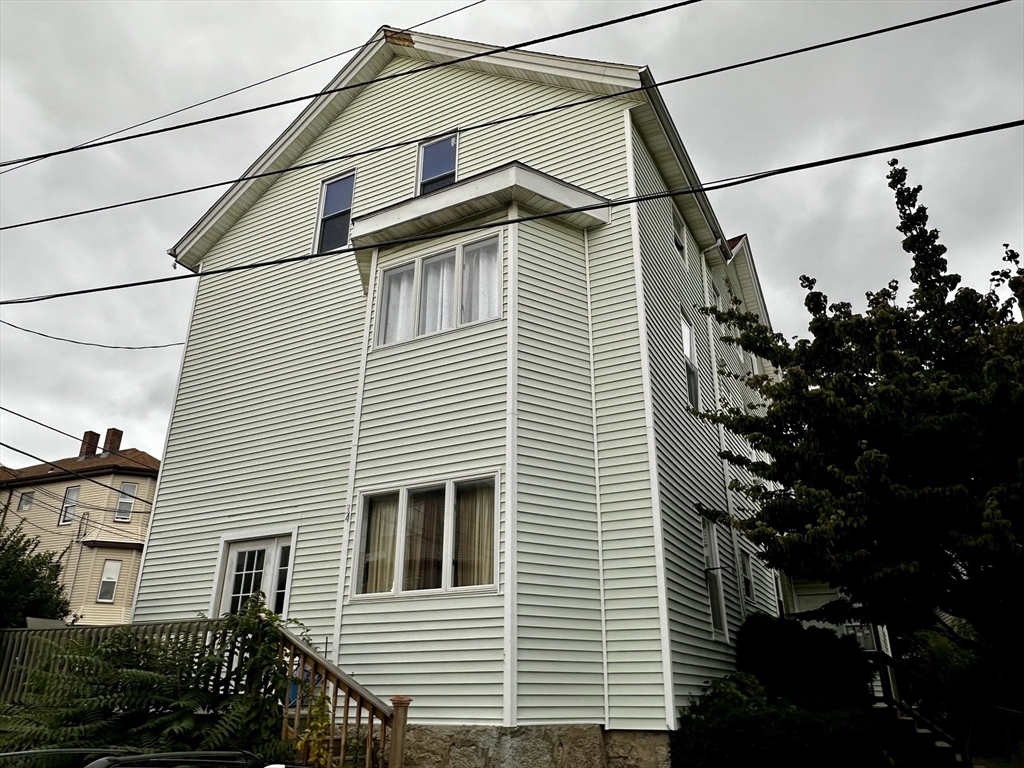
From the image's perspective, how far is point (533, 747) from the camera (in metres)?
8.35

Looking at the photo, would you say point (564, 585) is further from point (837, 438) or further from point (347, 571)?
point (837, 438)

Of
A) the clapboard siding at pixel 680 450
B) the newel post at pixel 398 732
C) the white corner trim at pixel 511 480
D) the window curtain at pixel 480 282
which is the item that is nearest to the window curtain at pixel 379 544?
the white corner trim at pixel 511 480

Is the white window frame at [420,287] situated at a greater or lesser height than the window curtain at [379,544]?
greater

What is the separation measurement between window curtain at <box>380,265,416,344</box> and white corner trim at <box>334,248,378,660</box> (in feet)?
0.68

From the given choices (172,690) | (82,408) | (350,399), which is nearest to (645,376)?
(350,399)

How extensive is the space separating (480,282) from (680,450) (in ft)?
12.8

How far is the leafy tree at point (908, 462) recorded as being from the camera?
9000 millimetres

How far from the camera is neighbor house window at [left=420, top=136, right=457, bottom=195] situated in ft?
44.6

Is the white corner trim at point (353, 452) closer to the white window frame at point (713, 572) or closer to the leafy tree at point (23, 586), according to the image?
the white window frame at point (713, 572)

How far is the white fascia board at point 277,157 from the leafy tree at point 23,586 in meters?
6.57

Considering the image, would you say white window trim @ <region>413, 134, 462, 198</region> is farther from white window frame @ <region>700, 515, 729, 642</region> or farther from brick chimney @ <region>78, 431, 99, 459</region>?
brick chimney @ <region>78, 431, 99, 459</region>

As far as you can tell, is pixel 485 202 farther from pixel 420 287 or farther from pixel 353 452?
pixel 353 452

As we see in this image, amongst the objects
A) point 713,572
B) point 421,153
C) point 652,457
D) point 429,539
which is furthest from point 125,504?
point 652,457

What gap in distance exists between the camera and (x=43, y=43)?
10.6 m
